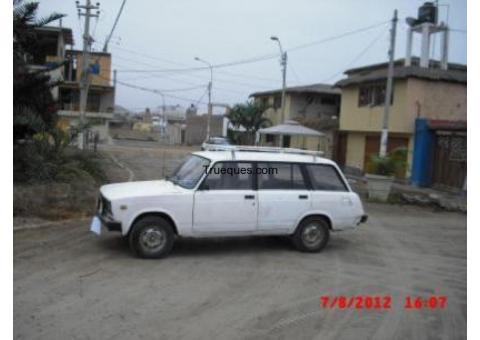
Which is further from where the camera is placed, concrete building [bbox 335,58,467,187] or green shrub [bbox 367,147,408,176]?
concrete building [bbox 335,58,467,187]

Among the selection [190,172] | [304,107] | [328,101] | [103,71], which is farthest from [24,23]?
[103,71]

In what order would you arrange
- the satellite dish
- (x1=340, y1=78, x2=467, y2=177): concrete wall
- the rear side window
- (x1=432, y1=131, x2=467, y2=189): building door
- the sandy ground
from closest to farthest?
1. the sandy ground
2. the rear side window
3. (x1=432, y1=131, x2=467, y2=189): building door
4. (x1=340, y1=78, x2=467, y2=177): concrete wall
5. the satellite dish

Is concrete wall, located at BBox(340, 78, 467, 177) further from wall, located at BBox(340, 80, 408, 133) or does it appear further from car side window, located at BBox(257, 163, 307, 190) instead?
car side window, located at BBox(257, 163, 307, 190)

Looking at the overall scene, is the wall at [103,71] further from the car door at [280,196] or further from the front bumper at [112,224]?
the front bumper at [112,224]

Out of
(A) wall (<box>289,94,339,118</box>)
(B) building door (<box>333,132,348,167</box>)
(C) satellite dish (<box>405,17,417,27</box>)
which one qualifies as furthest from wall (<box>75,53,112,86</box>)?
(C) satellite dish (<box>405,17,417,27</box>)

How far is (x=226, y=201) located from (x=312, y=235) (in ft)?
5.54

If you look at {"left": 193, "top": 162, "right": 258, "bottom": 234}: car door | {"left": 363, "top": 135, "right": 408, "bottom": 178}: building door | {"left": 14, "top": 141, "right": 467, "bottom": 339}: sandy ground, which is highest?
{"left": 363, "top": 135, "right": 408, "bottom": 178}: building door

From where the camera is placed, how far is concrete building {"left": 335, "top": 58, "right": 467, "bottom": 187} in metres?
20.1

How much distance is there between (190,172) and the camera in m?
8.39

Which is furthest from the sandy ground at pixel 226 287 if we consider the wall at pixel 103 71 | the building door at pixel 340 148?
the wall at pixel 103 71

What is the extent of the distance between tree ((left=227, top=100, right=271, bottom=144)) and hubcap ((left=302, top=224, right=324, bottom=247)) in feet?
115

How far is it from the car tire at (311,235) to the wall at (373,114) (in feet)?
50.7

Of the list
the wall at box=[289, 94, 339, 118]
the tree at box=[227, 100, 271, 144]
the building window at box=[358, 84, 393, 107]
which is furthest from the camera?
the tree at box=[227, 100, 271, 144]

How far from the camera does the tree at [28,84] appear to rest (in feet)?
41.1
